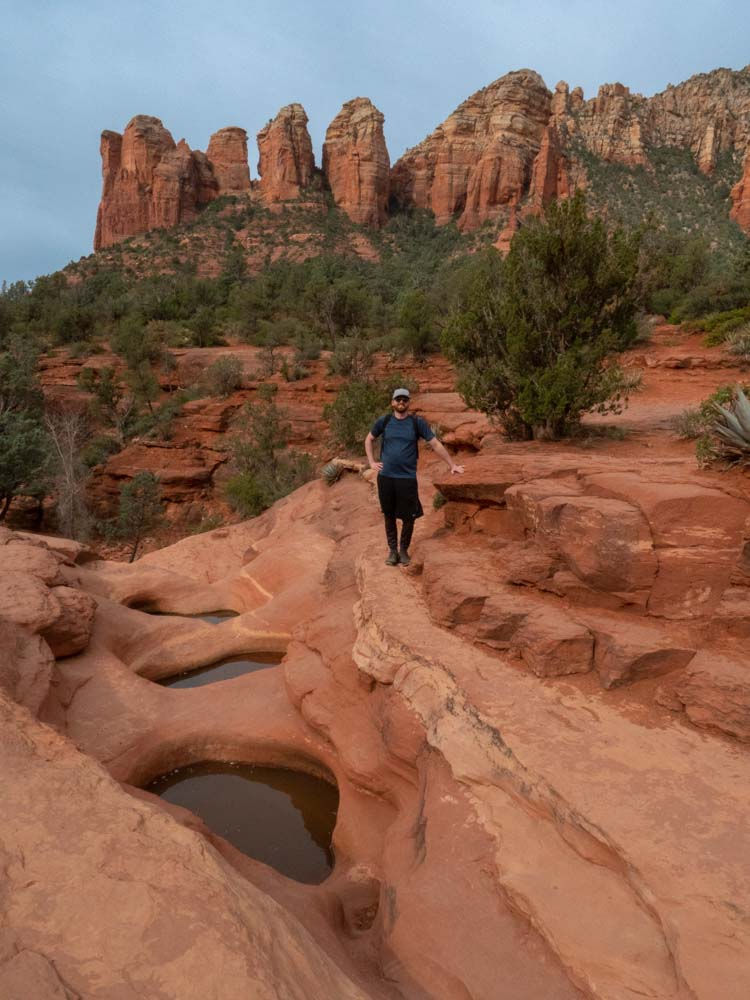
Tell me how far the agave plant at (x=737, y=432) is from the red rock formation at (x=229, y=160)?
66977 millimetres

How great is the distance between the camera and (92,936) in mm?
2395

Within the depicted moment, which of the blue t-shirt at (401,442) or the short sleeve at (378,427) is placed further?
the short sleeve at (378,427)

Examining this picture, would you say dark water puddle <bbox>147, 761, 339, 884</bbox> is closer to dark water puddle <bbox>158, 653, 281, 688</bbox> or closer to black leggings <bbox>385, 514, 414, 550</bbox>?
dark water puddle <bbox>158, 653, 281, 688</bbox>

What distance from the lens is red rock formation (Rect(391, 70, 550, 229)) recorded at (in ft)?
177

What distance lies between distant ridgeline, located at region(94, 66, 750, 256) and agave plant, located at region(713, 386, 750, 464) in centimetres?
4443

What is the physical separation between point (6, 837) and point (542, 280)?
371 inches

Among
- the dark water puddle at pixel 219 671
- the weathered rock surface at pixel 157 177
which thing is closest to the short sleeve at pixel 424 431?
the dark water puddle at pixel 219 671

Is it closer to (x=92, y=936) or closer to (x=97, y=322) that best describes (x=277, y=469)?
(x=92, y=936)

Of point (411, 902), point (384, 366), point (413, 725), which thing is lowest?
point (411, 902)

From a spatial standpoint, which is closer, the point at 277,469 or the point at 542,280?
the point at 542,280

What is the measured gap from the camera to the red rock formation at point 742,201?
40.9m

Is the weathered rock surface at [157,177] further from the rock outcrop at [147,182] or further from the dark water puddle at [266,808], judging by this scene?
the dark water puddle at [266,808]

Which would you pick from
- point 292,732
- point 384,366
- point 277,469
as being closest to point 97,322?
point 384,366

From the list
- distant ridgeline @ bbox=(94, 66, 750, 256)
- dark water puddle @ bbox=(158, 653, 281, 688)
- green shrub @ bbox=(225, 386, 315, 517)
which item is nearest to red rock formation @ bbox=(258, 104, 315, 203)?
distant ridgeline @ bbox=(94, 66, 750, 256)
